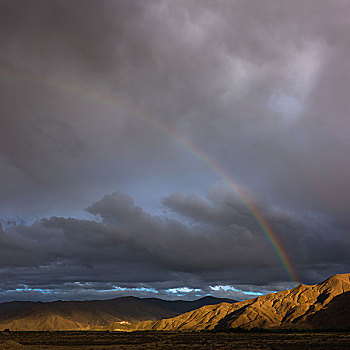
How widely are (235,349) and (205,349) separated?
283 inches

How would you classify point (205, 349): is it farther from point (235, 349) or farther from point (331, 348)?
point (331, 348)

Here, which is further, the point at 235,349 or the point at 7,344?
the point at 7,344

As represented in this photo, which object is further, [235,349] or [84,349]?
[84,349]

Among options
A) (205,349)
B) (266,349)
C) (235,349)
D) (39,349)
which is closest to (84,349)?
(39,349)

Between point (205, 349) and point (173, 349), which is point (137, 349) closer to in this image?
point (173, 349)

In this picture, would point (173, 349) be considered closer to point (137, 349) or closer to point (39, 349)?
point (137, 349)

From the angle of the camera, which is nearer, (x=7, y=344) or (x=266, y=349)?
(x=266, y=349)

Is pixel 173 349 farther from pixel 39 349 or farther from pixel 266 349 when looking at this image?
pixel 39 349

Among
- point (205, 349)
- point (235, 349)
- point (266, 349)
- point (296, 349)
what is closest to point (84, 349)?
point (205, 349)

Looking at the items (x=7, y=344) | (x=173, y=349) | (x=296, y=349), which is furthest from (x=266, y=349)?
(x=7, y=344)

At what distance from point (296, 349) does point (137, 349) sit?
3770 cm

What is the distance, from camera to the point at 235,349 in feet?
282

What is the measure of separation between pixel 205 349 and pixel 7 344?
51666 millimetres

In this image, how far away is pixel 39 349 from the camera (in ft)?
310
